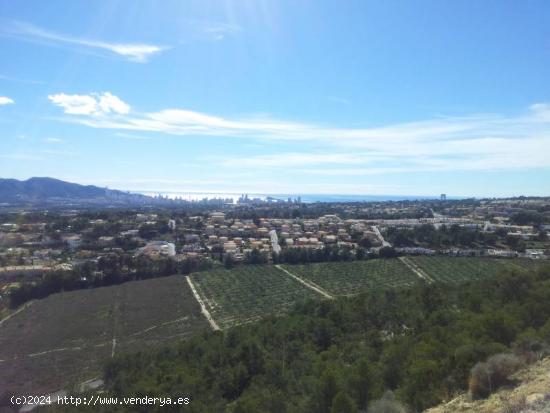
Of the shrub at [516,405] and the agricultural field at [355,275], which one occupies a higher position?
the shrub at [516,405]

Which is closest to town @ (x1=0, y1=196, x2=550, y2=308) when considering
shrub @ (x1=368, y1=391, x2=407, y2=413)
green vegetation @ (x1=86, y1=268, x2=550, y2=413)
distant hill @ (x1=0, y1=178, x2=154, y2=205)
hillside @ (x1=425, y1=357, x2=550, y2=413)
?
green vegetation @ (x1=86, y1=268, x2=550, y2=413)

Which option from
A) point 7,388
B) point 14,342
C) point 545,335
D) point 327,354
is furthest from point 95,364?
point 545,335

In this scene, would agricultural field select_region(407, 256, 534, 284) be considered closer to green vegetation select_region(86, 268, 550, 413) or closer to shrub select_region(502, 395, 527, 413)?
green vegetation select_region(86, 268, 550, 413)

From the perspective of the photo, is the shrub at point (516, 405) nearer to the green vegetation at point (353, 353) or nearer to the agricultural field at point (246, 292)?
the green vegetation at point (353, 353)

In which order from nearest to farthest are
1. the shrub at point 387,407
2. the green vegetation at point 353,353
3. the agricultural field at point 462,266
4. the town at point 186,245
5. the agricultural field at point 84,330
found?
the shrub at point 387,407 → the green vegetation at point 353,353 → the agricultural field at point 84,330 → the agricultural field at point 462,266 → the town at point 186,245

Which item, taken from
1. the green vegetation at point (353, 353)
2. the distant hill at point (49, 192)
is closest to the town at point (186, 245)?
the green vegetation at point (353, 353)

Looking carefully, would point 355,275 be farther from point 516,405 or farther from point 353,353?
point 516,405
